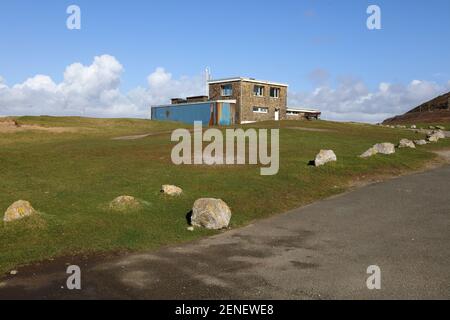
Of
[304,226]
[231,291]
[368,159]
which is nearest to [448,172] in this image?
[368,159]

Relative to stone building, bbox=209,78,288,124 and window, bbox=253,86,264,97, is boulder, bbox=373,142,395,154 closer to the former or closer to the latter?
stone building, bbox=209,78,288,124

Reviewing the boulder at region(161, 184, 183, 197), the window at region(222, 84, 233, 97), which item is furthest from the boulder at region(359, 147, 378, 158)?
the window at region(222, 84, 233, 97)

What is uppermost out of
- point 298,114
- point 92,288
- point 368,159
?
point 298,114

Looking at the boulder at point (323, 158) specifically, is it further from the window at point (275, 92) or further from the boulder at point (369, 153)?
the window at point (275, 92)

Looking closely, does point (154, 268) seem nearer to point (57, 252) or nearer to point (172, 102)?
point (57, 252)

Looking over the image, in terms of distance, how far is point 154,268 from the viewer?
34.1 feet

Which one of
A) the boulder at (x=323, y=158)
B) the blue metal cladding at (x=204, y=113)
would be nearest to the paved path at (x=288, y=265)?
the boulder at (x=323, y=158)

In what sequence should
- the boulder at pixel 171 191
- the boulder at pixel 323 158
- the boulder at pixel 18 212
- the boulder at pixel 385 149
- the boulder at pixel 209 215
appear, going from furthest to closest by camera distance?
the boulder at pixel 385 149, the boulder at pixel 323 158, the boulder at pixel 171 191, the boulder at pixel 209 215, the boulder at pixel 18 212

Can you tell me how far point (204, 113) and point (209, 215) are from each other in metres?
53.5

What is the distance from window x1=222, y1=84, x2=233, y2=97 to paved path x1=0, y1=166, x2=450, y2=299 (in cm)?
5388

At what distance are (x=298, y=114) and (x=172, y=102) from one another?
77.4ft

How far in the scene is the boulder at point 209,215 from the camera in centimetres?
1391

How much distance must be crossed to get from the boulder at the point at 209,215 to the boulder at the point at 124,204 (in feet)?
7.79

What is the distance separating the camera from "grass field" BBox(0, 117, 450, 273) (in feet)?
40.9
